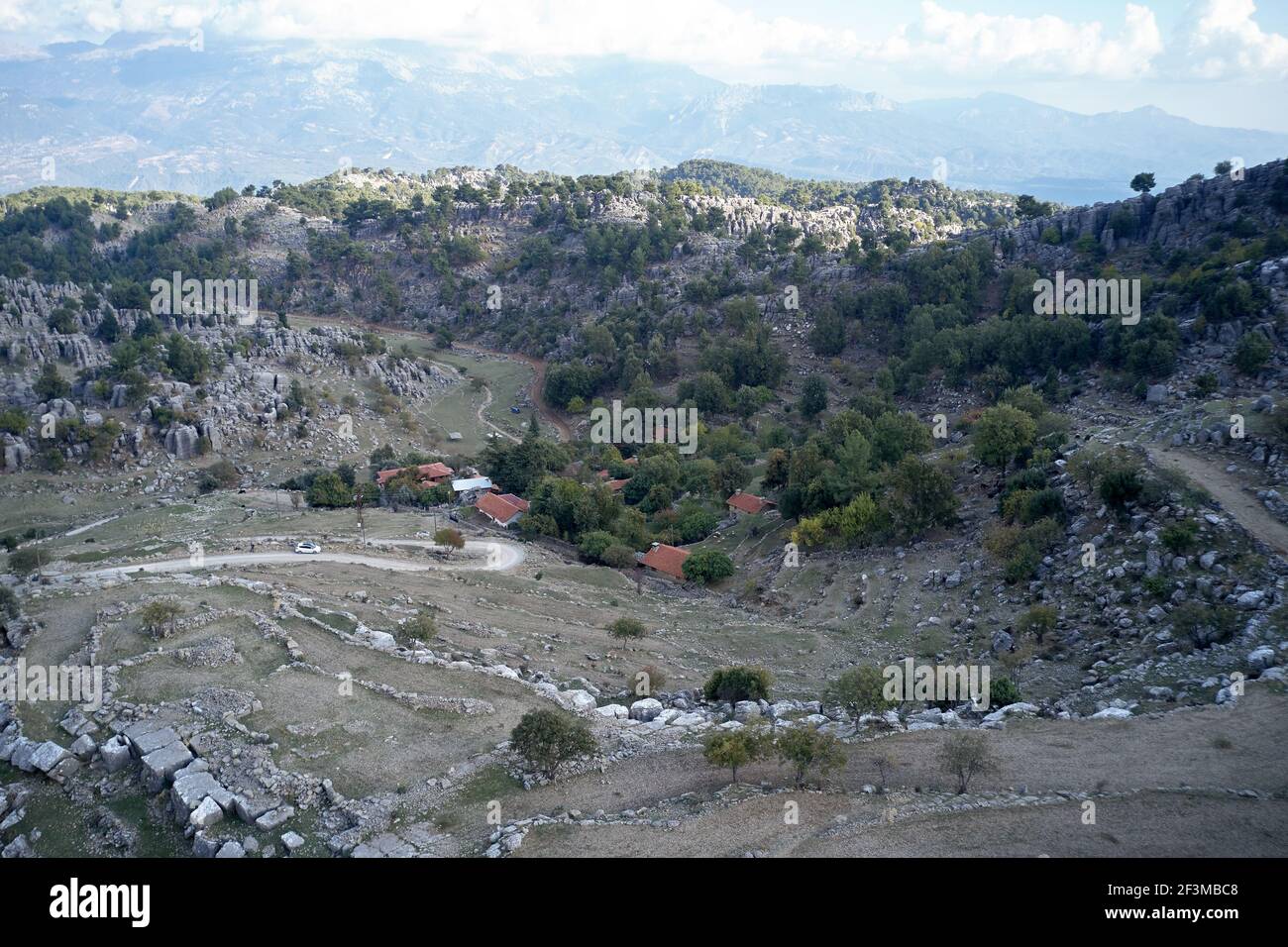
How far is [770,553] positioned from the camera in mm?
37906

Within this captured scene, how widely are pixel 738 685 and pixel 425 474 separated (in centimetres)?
3395

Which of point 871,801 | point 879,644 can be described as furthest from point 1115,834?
point 879,644

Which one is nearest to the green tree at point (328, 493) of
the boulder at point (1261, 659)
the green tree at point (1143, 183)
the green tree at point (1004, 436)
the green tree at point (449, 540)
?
the green tree at point (449, 540)

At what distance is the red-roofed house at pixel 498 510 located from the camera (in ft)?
145

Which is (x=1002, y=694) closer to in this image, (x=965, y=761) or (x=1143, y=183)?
(x=965, y=761)

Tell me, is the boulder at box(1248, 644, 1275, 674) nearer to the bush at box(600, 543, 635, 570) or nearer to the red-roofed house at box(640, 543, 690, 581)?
the red-roofed house at box(640, 543, 690, 581)

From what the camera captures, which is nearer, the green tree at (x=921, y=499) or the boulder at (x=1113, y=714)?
the boulder at (x=1113, y=714)

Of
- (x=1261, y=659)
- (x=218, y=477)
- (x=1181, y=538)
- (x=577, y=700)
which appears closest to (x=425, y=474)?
(x=218, y=477)

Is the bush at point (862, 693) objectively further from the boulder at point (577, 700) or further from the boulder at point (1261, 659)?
the boulder at point (1261, 659)

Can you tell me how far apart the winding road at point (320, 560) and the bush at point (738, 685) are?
1529cm

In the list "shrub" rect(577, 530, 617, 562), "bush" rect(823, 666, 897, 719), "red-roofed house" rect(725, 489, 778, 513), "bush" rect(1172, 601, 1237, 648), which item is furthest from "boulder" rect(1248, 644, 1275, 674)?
"shrub" rect(577, 530, 617, 562)

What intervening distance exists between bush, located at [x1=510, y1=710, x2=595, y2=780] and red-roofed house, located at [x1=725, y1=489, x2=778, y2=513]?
1051 inches

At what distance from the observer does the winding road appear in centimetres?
3253
